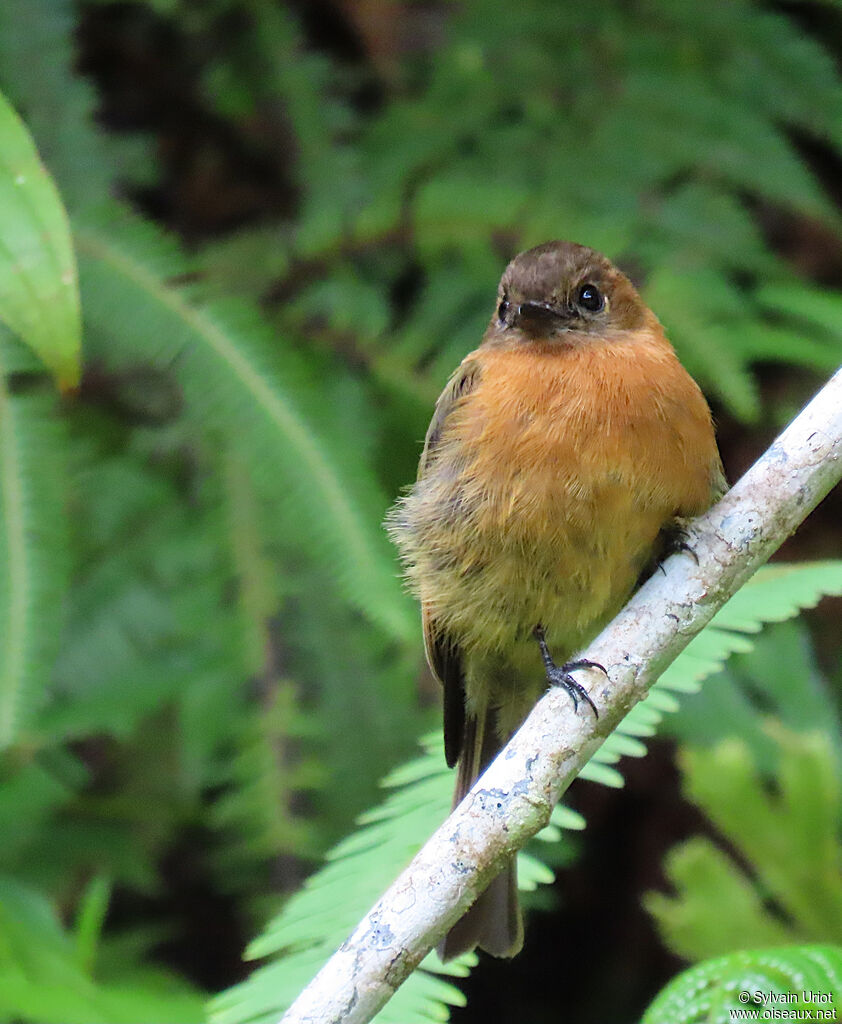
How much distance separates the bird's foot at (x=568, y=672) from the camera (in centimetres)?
191

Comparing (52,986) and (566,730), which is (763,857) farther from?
(52,986)

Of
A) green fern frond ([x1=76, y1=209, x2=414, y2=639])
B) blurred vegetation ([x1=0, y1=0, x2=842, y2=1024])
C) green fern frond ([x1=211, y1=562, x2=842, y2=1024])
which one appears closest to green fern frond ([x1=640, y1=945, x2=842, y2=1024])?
green fern frond ([x1=211, y1=562, x2=842, y2=1024])

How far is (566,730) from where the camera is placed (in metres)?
1.83

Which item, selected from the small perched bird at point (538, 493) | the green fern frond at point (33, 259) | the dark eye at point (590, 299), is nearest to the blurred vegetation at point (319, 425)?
the small perched bird at point (538, 493)

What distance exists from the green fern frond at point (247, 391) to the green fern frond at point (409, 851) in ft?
2.07

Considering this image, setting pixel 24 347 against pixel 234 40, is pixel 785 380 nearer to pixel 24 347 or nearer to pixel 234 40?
pixel 234 40

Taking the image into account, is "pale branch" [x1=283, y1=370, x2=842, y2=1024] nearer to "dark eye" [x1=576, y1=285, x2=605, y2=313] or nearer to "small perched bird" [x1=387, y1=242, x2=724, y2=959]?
"small perched bird" [x1=387, y1=242, x2=724, y2=959]

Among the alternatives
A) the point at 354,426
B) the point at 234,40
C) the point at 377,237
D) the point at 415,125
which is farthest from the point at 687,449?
the point at 234,40

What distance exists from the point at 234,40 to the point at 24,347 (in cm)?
168

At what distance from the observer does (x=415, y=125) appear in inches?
159

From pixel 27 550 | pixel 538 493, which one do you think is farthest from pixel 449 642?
pixel 27 550

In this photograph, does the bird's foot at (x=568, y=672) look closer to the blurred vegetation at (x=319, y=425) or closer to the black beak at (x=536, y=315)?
the blurred vegetation at (x=319, y=425)

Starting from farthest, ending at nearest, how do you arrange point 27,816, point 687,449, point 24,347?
1. point 27,816
2. point 24,347
3. point 687,449

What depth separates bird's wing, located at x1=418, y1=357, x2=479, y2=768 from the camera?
2.87 m
